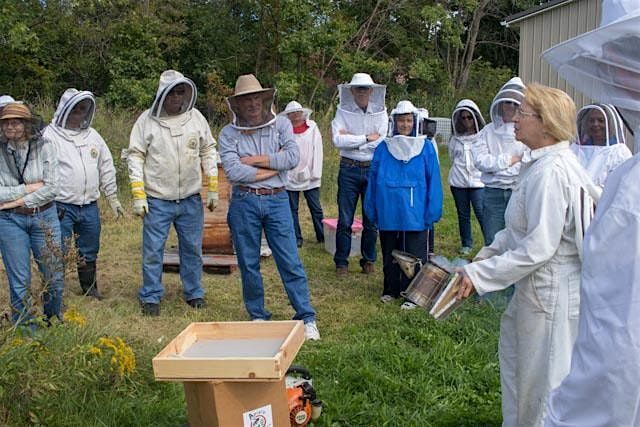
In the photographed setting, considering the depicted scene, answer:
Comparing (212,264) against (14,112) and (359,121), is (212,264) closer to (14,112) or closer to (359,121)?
(359,121)

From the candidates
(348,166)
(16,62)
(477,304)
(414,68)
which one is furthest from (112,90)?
(477,304)

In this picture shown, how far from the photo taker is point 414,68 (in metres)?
23.5

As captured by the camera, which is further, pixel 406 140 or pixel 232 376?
pixel 406 140

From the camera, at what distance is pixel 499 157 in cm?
620

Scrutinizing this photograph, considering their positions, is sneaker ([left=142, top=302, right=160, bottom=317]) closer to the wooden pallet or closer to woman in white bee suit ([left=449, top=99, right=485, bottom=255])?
the wooden pallet

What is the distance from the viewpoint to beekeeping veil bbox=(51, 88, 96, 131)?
5.82 metres

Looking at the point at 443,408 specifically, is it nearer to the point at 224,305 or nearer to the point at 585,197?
the point at 585,197

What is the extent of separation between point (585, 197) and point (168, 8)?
19.1 m

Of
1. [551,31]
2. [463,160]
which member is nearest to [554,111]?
[463,160]

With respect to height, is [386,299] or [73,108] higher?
[73,108]

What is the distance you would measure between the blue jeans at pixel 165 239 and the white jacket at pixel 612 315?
15.6 ft

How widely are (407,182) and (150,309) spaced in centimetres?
252

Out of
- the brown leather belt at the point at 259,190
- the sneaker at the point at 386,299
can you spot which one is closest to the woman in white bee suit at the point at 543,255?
the brown leather belt at the point at 259,190

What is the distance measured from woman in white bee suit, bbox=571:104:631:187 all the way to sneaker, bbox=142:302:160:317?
3.74m
